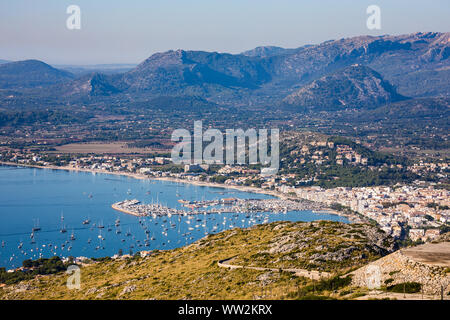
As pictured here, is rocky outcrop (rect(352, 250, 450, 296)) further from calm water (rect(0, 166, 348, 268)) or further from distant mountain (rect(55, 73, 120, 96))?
distant mountain (rect(55, 73, 120, 96))

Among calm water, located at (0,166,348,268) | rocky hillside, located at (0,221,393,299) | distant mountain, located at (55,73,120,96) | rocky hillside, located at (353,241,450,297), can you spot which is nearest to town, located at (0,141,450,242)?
calm water, located at (0,166,348,268)

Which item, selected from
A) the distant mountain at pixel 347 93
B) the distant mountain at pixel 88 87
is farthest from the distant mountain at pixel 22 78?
the distant mountain at pixel 347 93

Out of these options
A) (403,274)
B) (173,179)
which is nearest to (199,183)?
(173,179)

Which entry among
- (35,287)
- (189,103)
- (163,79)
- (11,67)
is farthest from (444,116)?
(11,67)

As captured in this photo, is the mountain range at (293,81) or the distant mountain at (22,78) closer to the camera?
the mountain range at (293,81)

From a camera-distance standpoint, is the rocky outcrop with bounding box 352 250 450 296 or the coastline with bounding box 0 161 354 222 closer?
the rocky outcrop with bounding box 352 250 450 296

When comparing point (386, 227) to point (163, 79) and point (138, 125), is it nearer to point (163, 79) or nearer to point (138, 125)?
point (138, 125)

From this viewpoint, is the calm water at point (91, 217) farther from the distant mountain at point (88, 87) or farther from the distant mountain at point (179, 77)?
the distant mountain at point (179, 77)
